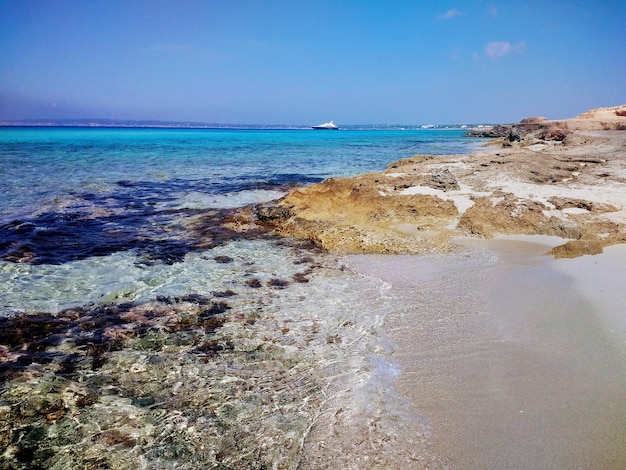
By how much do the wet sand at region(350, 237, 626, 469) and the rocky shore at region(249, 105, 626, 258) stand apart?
1.23 meters

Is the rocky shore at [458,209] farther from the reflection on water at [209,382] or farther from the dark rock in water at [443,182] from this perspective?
the reflection on water at [209,382]

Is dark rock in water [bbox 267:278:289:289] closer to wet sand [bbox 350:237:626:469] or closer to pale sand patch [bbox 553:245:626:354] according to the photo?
wet sand [bbox 350:237:626:469]

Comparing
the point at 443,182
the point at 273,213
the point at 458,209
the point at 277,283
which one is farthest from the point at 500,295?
the point at 443,182

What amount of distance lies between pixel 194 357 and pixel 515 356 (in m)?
3.52

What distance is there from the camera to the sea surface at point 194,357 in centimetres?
307

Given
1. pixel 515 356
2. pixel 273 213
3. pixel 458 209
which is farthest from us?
pixel 273 213

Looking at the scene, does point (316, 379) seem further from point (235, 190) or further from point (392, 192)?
point (235, 190)

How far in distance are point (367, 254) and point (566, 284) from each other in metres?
3.32

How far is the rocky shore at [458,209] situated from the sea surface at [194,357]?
53.7 inches

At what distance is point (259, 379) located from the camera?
3.92 m

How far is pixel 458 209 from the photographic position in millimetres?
9961

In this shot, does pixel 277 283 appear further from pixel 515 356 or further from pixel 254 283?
pixel 515 356

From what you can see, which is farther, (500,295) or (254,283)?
(254,283)

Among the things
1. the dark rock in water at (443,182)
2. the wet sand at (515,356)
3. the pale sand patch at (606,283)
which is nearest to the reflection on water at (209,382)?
the wet sand at (515,356)
